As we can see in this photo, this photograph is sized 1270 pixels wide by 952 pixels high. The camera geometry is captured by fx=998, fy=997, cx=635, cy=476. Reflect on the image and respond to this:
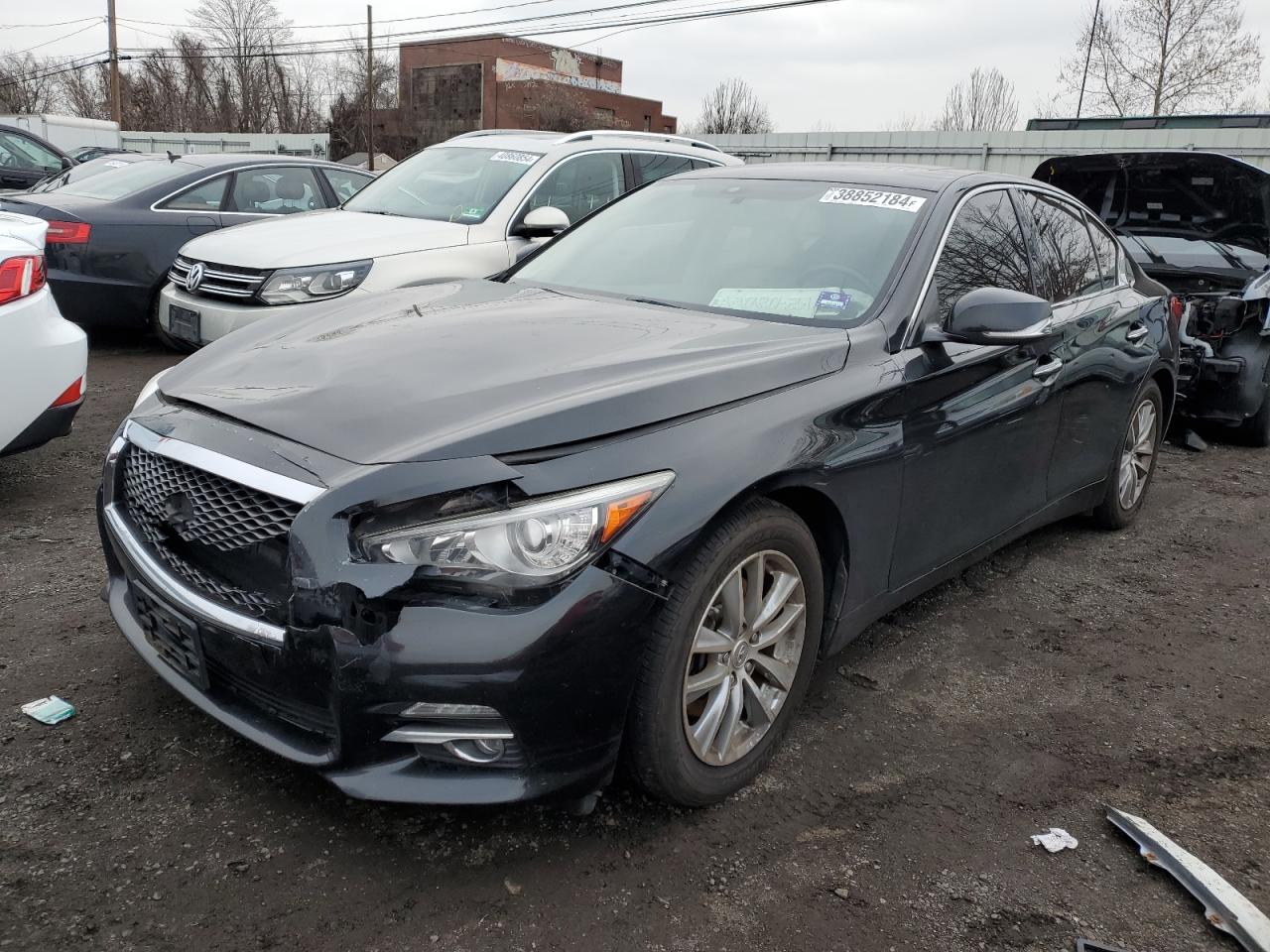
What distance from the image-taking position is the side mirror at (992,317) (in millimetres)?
2963

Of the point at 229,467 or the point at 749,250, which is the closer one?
the point at 229,467

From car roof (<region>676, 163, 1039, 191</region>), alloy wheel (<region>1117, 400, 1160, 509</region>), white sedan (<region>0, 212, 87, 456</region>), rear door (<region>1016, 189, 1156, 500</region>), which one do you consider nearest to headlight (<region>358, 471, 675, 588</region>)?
car roof (<region>676, 163, 1039, 191</region>)

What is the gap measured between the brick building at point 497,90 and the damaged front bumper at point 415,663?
5800cm

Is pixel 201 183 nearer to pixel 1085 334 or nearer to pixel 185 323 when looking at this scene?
pixel 185 323

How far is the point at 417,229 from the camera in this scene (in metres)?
6.27

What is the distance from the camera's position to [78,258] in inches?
287

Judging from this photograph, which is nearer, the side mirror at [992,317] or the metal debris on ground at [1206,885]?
the metal debris on ground at [1206,885]

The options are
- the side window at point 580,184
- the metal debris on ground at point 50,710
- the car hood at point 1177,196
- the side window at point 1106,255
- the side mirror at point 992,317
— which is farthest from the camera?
the side window at point 580,184

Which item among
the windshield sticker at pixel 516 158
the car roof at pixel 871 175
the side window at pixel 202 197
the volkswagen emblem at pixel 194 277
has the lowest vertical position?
the volkswagen emblem at pixel 194 277

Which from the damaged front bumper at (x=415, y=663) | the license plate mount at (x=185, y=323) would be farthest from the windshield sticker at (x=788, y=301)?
the license plate mount at (x=185, y=323)

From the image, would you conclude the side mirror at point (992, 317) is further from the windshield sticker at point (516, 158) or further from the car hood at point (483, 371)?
the windshield sticker at point (516, 158)

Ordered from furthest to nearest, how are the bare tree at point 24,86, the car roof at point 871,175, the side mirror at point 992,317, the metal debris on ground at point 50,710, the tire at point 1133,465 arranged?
1. the bare tree at point 24,86
2. the tire at point 1133,465
3. the car roof at point 871,175
4. the side mirror at point 992,317
5. the metal debris on ground at point 50,710

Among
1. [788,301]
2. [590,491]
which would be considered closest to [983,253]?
[788,301]

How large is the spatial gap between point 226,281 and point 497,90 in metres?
59.0
